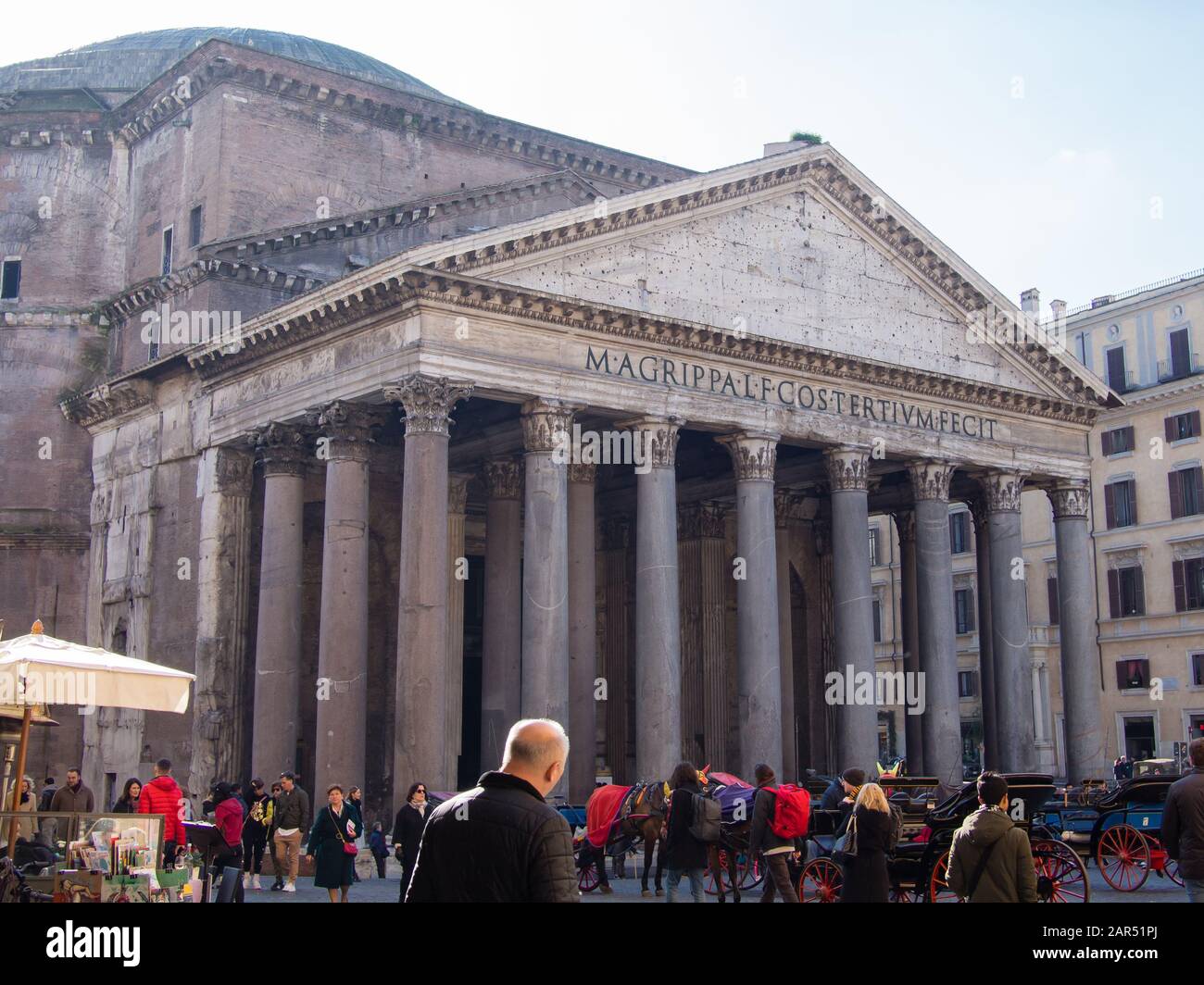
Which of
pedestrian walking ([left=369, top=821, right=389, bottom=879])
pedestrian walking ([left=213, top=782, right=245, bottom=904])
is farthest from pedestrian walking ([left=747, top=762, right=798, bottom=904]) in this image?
pedestrian walking ([left=369, top=821, right=389, bottom=879])

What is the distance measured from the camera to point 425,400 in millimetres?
18797

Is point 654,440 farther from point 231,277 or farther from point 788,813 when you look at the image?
point 788,813

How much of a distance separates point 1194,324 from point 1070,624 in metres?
13.3

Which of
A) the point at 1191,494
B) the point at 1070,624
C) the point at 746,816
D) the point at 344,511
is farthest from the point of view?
the point at 1191,494

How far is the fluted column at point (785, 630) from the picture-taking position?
89.2 ft

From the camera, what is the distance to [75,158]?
28.1 metres

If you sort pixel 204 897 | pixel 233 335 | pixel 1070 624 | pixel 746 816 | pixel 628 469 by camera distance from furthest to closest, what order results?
pixel 628 469 < pixel 1070 624 < pixel 233 335 < pixel 746 816 < pixel 204 897

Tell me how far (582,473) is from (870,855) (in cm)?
1452

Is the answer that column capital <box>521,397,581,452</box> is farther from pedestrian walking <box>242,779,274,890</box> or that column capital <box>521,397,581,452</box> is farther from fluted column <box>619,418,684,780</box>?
pedestrian walking <box>242,779,274,890</box>

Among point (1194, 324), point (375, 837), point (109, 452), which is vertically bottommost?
point (375, 837)

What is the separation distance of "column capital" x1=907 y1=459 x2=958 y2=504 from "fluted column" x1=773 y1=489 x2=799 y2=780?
370 cm

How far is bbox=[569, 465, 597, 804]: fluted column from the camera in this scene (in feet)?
70.8
